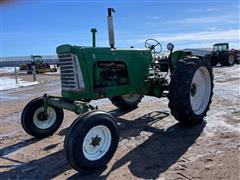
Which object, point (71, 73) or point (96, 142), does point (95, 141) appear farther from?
point (71, 73)

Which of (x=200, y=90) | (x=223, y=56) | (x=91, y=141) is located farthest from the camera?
(x=223, y=56)

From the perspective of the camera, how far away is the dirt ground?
4.57 m

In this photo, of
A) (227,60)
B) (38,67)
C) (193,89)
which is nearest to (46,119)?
(193,89)

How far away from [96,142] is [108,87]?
1761mm

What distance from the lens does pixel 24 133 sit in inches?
278

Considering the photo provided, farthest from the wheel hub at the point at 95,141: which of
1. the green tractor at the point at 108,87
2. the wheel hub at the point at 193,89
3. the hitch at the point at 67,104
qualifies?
the wheel hub at the point at 193,89

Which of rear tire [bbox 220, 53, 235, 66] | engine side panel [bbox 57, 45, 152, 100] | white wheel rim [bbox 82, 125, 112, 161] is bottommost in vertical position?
white wheel rim [bbox 82, 125, 112, 161]

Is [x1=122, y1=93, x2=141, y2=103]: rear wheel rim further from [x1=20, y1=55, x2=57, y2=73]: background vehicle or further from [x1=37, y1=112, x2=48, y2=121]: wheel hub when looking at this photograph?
[x1=20, y1=55, x2=57, y2=73]: background vehicle

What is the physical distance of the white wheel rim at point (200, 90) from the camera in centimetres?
699

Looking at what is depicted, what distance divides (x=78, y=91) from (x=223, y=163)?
2685 millimetres

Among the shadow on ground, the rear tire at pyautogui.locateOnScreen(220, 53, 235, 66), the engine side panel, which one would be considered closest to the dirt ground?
the shadow on ground

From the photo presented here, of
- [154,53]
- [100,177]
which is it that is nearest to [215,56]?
[154,53]

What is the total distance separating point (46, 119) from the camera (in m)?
6.82

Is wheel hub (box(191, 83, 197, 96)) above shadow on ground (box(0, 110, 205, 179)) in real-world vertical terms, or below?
above
